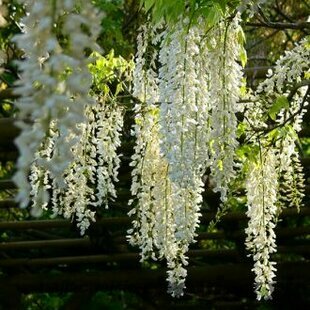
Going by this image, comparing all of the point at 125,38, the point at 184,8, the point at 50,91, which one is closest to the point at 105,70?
the point at 184,8

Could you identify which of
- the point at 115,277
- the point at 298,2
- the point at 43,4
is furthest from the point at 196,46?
the point at 115,277

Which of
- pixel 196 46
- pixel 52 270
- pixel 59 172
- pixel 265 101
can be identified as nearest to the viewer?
pixel 59 172

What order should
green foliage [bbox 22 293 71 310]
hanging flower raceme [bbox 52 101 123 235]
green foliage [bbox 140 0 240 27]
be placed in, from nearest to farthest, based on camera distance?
green foliage [bbox 140 0 240 27], hanging flower raceme [bbox 52 101 123 235], green foliage [bbox 22 293 71 310]

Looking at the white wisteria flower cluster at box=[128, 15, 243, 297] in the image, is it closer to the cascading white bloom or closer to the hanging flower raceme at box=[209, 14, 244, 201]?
the hanging flower raceme at box=[209, 14, 244, 201]

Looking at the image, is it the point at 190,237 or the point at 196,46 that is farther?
the point at 190,237

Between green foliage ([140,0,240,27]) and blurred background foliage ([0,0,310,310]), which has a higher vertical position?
blurred background foliage ([0,0,310,310])

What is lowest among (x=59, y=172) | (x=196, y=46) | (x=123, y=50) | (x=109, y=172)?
(x=59, y=172)

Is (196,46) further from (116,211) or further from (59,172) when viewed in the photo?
(116,211)

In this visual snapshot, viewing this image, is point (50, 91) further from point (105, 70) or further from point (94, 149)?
point (94, 149)

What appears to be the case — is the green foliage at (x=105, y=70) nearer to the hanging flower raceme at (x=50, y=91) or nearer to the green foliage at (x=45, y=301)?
the hanging flower raceme at (x=50, y=91)

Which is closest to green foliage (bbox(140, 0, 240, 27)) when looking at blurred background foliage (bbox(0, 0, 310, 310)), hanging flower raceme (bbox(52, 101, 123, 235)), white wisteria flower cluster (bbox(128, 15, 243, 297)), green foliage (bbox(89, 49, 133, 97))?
white wisteria flower cluster (bbox(128, 15, 243, 297))

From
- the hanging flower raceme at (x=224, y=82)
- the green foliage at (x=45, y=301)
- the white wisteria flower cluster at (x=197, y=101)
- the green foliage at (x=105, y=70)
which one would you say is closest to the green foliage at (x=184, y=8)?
the white wisteria flower cluster at (x=197, y=101)

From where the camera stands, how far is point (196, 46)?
3.40 meters

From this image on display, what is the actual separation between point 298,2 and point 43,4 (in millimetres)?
4729
